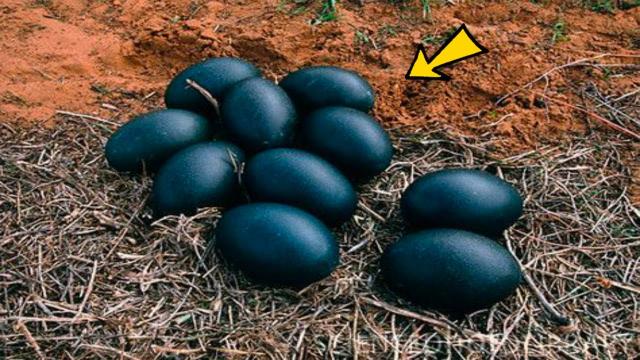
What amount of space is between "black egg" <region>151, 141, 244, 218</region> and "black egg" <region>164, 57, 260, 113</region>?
1.16 feet

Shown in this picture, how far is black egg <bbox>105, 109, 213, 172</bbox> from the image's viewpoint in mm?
2928

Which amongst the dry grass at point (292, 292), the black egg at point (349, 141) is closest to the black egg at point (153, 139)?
the dry grass at point (292, 292)

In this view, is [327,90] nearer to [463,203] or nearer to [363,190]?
[363,190]

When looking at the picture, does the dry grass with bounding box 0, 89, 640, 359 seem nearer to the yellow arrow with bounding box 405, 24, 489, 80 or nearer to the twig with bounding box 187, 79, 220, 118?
the twig with bounding box 187, 79, 220, 118

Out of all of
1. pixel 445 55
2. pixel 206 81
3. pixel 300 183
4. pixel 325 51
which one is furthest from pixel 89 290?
pixel 445 55

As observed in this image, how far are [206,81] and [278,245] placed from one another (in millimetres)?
958

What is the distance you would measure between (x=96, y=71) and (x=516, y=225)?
89.4 inches

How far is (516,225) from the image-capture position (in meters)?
2.88

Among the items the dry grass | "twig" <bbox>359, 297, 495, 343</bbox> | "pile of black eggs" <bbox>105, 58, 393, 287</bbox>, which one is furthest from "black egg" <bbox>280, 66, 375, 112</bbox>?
"twig" <bbox>359, 297, 495, 343</bbox>

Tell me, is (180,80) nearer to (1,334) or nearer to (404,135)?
(404,135)

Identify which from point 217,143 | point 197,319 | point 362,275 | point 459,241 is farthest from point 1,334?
point 459,241

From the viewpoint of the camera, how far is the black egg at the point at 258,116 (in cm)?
287

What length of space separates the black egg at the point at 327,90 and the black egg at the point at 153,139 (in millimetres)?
411

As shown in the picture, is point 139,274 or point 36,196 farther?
point 36,196
